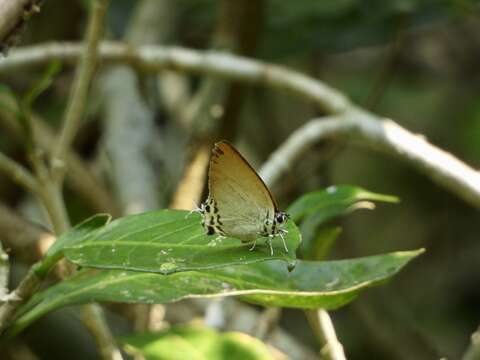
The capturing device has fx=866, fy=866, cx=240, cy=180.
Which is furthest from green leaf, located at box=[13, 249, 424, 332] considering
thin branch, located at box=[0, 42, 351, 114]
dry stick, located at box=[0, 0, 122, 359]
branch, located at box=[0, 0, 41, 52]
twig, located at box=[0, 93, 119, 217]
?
twig, located at box=[0, 93, 119, 217]

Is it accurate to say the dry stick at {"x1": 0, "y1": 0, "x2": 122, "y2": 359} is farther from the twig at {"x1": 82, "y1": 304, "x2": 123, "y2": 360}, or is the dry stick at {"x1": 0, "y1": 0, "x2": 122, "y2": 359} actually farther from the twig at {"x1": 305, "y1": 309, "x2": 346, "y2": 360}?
the twig at {"x1": 305, "y1": 309, "x2": 346, "y2": 360}

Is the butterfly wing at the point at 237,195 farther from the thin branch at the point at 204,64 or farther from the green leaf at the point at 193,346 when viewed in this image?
the thin branch at the point at 204,64

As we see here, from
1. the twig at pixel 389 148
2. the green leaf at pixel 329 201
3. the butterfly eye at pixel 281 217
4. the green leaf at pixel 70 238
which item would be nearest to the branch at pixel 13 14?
the green leaf at pixel 70 238

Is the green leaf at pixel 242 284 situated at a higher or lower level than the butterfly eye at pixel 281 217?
lower

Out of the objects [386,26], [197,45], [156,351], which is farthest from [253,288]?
[197,45]

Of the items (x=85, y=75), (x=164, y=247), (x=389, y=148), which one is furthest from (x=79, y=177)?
(x=164, y=247)

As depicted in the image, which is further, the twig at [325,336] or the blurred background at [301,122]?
the blurred background at [301,122]

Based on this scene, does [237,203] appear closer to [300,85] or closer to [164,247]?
[164,247]
